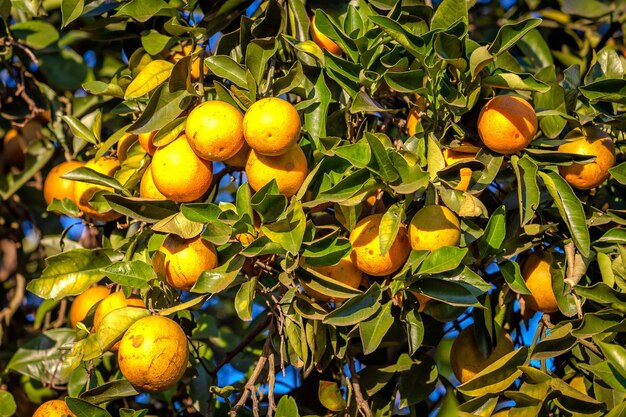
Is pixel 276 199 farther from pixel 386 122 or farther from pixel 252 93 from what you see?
pixel 386 122

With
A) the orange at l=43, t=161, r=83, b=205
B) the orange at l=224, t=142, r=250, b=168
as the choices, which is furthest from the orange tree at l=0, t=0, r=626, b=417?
the orange at l=43, t=161, r=83, b=205

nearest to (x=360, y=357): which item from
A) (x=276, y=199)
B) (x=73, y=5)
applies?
(x=276, y=199)

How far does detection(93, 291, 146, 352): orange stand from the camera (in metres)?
1.44

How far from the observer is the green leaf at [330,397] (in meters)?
1.54

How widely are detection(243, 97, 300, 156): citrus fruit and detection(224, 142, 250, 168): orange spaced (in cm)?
9

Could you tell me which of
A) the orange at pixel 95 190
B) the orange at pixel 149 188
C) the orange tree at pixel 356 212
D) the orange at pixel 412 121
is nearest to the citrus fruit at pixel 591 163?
the orange tree at pixel 356 212

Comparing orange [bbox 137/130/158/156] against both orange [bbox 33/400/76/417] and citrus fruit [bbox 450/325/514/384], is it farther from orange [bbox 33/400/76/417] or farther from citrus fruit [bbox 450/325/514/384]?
citrus fruit [bbox 450/325/514/384]

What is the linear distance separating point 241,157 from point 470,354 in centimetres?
57

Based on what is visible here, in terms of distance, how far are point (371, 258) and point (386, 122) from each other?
0.38 m

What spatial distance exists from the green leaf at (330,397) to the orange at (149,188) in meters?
0.46

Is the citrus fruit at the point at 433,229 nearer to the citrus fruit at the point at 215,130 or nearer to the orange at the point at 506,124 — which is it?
the orange at the point at 506,124

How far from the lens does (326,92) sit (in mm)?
1479

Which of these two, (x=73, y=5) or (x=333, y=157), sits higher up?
(x=73, y=5)

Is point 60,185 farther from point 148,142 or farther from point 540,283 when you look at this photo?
point 540,283
